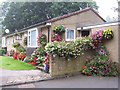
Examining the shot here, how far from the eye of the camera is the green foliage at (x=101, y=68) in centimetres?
1073

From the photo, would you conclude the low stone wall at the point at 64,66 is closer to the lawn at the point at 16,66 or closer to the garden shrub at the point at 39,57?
the lawn at the point at 16,66

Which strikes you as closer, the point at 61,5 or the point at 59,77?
the point at 59,77

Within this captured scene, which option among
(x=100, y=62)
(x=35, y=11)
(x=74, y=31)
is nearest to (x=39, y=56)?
(x=74, y=31)

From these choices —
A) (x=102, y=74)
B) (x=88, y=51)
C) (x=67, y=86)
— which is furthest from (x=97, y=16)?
(x=67, y=86)

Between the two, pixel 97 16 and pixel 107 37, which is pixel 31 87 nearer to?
pixel 107 37

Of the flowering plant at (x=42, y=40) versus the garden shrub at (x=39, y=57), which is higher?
the flowering plant at (x=42, y=40)

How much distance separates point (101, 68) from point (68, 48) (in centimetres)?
214

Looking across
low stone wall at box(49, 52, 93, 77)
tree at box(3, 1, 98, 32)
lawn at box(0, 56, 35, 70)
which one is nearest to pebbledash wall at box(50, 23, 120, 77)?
low stone wall at box(49, 52, 93, 77)

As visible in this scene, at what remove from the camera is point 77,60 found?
11289 millimetres

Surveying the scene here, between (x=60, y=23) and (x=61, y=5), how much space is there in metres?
16.6

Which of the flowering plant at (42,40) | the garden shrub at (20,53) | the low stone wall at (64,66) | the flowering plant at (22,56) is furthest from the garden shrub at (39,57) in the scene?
the low stone wall at (64,66)

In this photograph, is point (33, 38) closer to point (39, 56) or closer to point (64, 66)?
point (39, 56)

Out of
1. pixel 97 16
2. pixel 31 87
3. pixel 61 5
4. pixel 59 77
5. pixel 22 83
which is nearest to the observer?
pixel 31 87

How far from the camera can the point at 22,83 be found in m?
8.78
